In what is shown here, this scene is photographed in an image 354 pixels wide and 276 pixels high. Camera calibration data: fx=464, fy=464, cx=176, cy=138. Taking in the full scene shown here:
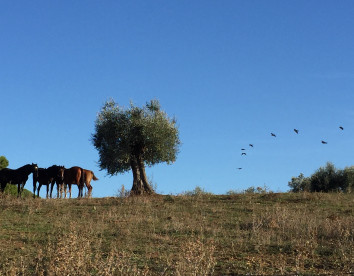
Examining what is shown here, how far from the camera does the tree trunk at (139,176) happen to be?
39969 millimetres

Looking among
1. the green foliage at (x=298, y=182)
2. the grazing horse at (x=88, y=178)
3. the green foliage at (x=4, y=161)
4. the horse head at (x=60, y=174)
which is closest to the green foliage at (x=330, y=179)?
the green foliage at (x=298, y=182)

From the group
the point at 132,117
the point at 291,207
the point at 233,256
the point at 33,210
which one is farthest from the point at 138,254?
the point at 132,117

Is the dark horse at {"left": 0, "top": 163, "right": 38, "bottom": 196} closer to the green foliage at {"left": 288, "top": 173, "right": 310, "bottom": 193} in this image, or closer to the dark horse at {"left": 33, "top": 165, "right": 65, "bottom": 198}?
the dark horse at {"left": 33, "top": 165, "right": 65, "bottom": 198}

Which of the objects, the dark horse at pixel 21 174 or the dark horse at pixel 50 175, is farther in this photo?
the dark horse at pixel 50 175

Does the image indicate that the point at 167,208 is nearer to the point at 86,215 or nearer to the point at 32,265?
the point at 86,215

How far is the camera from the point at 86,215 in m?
22.1

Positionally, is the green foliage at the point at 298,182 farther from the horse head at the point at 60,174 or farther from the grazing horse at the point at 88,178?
the horse head at the point at 60,174

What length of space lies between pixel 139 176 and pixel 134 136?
426 cm

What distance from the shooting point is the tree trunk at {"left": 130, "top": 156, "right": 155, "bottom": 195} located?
40.0m

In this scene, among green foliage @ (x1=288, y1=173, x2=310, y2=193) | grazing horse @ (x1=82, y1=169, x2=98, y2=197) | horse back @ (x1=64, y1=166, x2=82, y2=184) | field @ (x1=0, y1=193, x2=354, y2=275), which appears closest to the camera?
field @ (x1=0, y1=193, x2=354, y2=275)

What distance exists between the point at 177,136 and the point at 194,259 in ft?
104

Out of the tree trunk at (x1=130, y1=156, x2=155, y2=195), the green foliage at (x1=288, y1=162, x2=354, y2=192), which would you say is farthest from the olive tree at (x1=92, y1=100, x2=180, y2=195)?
the green foliage at (x1=288, y1=162, x2=354, y2=192)

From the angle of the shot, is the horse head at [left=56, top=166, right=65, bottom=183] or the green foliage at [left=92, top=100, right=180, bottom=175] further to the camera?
the green foliage at [left=92, top=100, right=180, bottom=175]

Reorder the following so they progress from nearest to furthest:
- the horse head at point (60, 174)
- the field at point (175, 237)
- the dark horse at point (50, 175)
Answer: the field at point (175, 237)
the dark horse at point (50, 175)
the horse head at point (60, 174)
